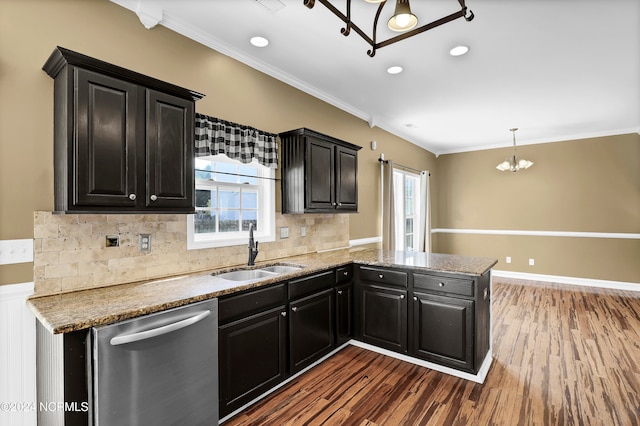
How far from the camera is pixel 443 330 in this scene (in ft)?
8.97

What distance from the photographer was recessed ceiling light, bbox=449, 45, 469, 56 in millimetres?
2875

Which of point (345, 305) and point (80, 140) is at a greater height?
point (80, 140)

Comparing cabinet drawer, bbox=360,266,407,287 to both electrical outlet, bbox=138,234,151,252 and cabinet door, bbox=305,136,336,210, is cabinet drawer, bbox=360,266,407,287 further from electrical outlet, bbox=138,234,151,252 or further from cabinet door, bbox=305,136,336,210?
electrical outlet, bbox=138,234,151,252

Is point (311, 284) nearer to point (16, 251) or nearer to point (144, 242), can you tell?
point (144, 242)

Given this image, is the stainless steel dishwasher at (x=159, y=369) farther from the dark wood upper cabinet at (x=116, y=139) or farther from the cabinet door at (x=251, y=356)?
the dark wood upper cabinet at (x=116, y=139)

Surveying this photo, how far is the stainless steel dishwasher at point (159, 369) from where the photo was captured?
1466mm

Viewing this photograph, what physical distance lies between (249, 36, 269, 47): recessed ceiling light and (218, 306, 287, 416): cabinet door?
7.35 ft

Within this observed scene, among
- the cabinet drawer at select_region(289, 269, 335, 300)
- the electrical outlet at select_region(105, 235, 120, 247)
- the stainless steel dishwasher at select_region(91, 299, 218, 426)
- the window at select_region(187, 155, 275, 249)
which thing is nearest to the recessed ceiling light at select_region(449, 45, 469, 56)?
the window at select_region(187, 155, 275, 249)

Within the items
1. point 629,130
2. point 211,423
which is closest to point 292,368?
point 211,423

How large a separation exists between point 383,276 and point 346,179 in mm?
1259

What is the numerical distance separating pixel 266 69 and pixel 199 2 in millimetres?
979

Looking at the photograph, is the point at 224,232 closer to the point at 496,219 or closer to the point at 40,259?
the point at 40,259

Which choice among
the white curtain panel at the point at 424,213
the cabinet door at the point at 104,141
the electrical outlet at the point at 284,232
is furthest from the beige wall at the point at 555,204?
the cabinet door at the point at 104,141

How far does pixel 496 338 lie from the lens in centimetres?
358
